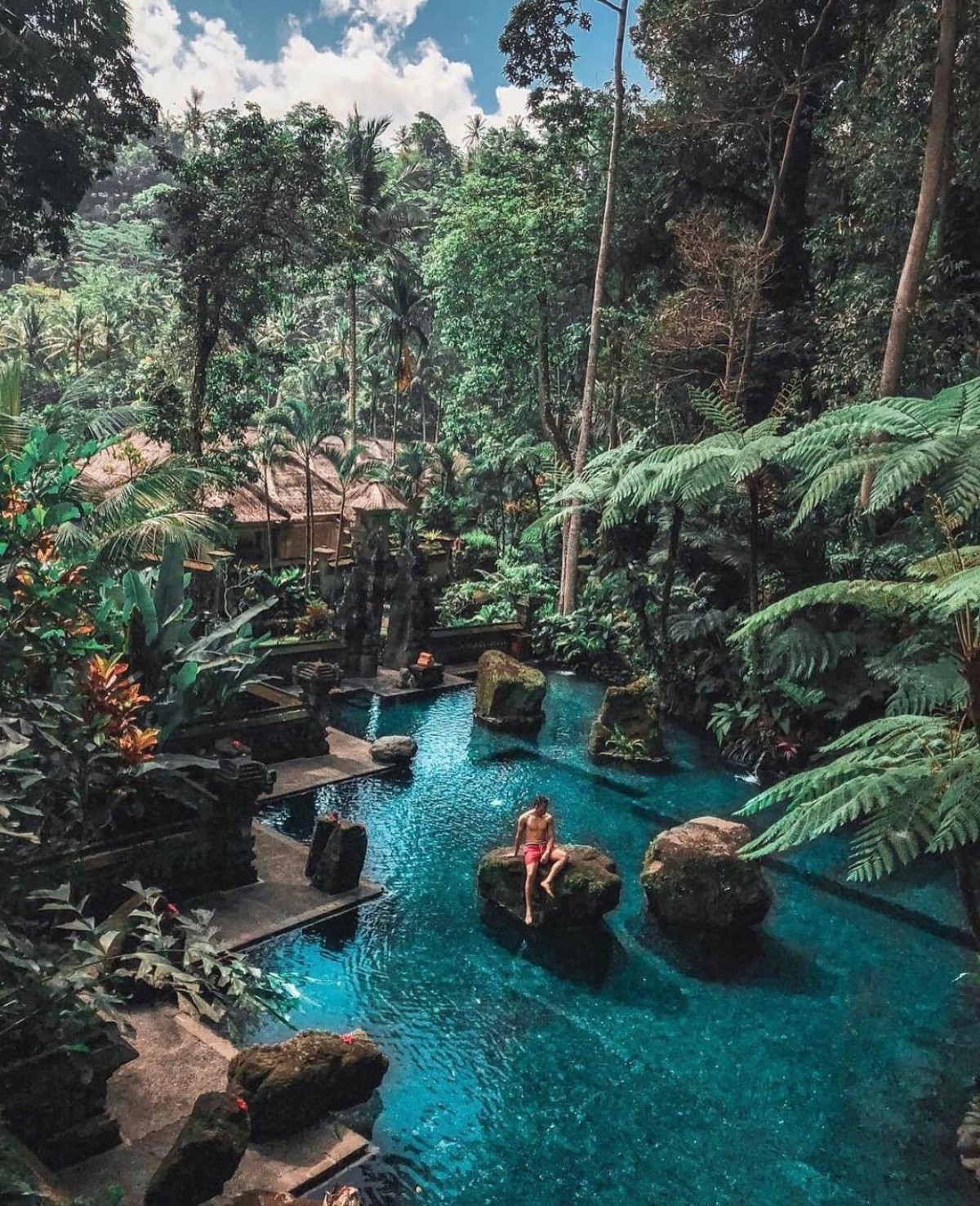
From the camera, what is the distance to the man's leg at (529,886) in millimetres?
7152

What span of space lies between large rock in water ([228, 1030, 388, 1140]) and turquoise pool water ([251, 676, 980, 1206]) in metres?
0.32

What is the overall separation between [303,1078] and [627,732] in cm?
767

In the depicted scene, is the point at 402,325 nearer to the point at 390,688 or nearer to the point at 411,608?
the point at 411,608

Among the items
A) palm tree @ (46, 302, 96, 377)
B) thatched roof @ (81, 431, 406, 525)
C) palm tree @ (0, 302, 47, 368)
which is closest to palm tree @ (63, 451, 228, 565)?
thatched roof @ (81, 431, 406, 525)

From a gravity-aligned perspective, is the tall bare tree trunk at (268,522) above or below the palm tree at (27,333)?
below

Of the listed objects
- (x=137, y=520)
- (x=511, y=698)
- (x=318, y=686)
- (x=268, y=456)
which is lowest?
(x=511, y=698)

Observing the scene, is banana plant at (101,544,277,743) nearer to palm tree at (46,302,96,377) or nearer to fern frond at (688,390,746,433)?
fern frond at (688,390,746,433)

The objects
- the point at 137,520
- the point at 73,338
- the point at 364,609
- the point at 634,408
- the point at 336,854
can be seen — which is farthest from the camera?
the point at 73,338

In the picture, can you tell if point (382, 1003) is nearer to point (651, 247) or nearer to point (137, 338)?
point (651, 247)

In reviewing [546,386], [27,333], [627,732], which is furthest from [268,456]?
[27,333]

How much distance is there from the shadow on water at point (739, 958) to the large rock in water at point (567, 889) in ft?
1.65

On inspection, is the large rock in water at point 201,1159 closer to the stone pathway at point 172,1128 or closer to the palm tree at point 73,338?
the stone pathway at point 172,1128

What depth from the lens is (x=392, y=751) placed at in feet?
34.9

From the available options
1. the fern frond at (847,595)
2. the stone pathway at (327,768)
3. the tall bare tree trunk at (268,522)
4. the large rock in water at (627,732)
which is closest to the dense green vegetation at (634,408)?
the fern frond at (847,595)
